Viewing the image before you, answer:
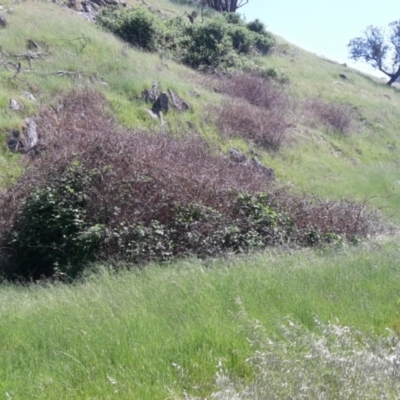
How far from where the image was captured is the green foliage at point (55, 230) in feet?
27.8

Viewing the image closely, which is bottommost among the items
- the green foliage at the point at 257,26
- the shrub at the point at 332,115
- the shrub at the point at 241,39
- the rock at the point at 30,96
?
the rock at the point at 30,96

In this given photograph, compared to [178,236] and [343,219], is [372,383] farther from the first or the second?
[343,219]

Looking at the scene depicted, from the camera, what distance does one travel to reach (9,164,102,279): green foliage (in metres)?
8.46

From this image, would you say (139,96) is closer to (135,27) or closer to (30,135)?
(30,135)

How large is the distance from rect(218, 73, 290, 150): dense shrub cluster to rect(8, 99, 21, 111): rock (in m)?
6.20

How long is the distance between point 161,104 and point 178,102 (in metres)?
0.86

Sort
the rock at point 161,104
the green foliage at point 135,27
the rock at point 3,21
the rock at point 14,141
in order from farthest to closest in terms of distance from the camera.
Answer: the green foliage at point 135,27 < the rock at point 3,21 < the rock at point 161,104 < the rock at point 14,141

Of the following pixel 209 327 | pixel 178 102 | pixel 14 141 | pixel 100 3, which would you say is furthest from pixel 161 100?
pixel 209 327

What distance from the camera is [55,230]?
8.79 m

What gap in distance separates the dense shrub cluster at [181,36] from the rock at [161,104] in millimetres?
6854

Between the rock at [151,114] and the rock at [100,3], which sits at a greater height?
the rock at [100,3]

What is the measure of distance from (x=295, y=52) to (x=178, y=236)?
111 feet

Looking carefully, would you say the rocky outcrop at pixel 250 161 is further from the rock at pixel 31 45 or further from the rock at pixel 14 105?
the rock at pixel 31 45

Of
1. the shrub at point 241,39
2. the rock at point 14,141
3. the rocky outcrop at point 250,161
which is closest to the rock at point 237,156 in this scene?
the rocky outcrop at point 250,161
